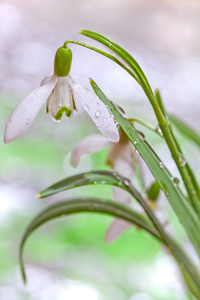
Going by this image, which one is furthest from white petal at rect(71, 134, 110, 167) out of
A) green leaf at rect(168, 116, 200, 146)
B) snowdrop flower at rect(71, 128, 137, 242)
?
green leaf at rect(168, 116, 200, 146)

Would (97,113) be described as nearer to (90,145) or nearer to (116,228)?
(90,145)

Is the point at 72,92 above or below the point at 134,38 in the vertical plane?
above

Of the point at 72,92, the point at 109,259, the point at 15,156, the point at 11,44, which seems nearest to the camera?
the point at 72,92

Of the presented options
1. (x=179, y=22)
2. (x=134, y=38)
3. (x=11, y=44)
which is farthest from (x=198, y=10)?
(x=11, y=44)

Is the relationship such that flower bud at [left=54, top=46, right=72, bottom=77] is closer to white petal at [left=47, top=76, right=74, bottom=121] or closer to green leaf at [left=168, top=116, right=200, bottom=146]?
white petal at [left=47, top=76, right=74, bottom=121]

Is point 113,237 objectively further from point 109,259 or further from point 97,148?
point 109,259

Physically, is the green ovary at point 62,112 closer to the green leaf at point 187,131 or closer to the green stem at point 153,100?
the green stem at point 153,100

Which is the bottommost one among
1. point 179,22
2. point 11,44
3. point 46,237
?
point 46,237
